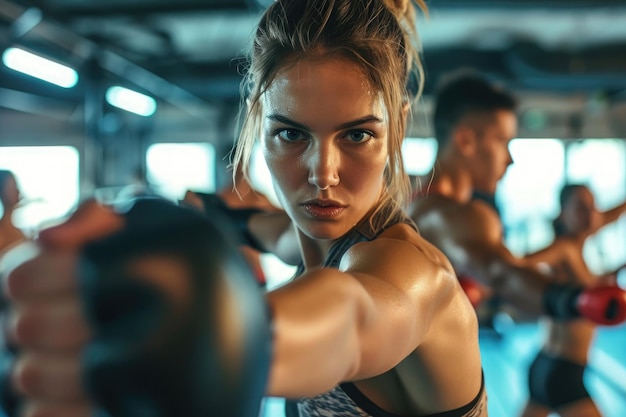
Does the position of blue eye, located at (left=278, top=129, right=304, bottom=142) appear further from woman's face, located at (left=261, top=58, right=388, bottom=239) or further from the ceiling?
the ceiling

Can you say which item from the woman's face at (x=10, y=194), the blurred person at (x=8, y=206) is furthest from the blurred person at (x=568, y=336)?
the woman's face at (x=10, y=194)

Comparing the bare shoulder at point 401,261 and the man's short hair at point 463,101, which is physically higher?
the man's short hair at point 463,101

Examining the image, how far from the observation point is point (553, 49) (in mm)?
5648

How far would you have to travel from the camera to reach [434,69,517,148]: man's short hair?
2498mm

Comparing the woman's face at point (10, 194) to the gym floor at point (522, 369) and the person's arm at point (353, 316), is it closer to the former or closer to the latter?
the gym floor at point (522, 369)

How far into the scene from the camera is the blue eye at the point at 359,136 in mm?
841

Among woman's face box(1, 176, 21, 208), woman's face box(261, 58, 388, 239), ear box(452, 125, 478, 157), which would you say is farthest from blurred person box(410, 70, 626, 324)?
woman's face box(1, 176, 21, 208)

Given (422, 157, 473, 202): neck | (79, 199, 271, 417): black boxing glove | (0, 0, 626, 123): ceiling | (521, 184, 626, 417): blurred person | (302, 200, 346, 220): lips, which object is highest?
(0, 0, 626, 123): ceiling

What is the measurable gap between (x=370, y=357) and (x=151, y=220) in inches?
11.1

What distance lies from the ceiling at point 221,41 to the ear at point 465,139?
158 centimetres

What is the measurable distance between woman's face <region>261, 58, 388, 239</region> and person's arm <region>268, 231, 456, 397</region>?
116 millimetres

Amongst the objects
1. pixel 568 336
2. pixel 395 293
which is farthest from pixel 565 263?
pixel 395 293

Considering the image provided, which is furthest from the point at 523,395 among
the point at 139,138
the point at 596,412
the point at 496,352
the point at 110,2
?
the point at 139,138

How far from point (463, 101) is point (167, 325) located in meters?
→ 2.33
